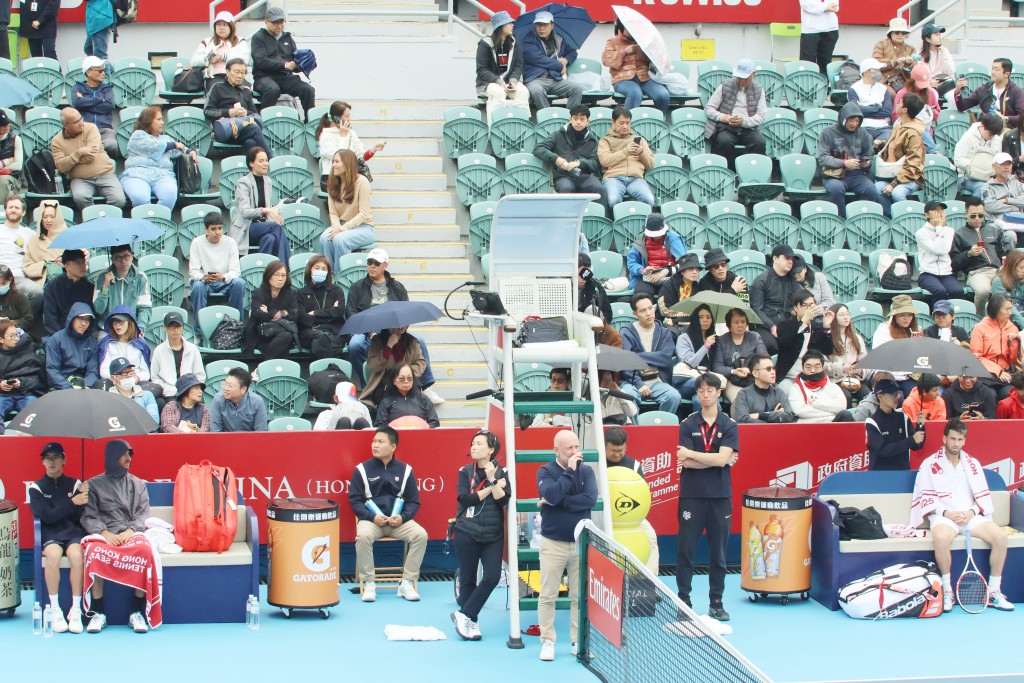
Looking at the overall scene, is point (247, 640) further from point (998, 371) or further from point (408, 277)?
point (998, 371)

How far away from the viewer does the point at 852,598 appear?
1189cm

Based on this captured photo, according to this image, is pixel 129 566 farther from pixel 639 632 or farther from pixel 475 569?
pixel 639 632

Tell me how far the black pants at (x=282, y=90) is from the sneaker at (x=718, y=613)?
30.3 feet

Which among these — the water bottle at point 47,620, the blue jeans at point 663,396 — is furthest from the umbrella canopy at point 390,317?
the water bottle at point 47,620

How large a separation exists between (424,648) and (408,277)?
6.48 m

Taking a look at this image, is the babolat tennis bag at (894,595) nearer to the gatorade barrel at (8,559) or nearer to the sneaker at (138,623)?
the sneaker at (138,623)

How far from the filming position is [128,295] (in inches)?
569

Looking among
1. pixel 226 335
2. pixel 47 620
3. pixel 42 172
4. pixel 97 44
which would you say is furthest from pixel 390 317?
pixel 97 44

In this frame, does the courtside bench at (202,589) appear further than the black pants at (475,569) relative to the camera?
Yes

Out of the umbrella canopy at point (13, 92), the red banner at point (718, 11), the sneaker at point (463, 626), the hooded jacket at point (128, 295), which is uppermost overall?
the red banner at point (718, 11)

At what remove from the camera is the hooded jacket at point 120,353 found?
44.6ft

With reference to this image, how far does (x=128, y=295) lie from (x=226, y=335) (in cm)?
102

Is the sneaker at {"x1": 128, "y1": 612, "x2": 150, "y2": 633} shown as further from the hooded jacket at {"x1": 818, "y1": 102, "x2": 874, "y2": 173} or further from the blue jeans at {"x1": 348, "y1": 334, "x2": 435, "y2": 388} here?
the hooded jacket at {"x1": 818, "y1": 102, "x2": 874, "y2": 173}

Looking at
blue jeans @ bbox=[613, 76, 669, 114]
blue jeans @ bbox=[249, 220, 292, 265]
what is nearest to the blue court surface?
blue jeans @ bbox=[249, 220, 292, 265]
